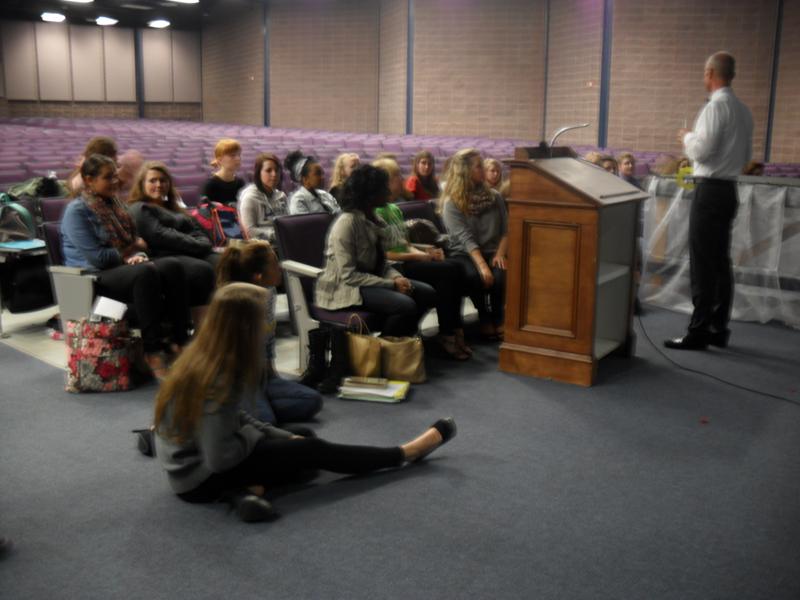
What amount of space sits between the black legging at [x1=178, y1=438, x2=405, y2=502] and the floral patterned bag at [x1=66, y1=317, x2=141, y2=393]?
4.16 ft

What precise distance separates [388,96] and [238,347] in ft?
51.2

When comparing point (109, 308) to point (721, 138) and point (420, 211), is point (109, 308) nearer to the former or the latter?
point (420, 211)

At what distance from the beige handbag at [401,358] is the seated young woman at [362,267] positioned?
15 cm

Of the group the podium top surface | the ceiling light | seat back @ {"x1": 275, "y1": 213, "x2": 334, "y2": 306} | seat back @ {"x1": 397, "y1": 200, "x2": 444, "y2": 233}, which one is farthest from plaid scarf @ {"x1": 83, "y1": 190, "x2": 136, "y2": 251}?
the ceiling light

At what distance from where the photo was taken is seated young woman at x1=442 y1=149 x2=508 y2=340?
457cm

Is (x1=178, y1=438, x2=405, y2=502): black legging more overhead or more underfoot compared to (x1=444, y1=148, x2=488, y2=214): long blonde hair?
A: more underfoot

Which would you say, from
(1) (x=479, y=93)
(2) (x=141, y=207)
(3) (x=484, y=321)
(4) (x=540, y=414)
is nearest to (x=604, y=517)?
(4) (x=540, y=414)

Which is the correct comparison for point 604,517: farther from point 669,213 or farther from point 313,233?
point 669,213

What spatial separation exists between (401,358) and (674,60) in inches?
404

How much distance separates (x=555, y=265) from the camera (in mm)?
3893

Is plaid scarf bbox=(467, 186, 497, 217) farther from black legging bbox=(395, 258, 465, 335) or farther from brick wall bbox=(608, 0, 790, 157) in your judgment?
brick wall bbox=(608, 0, 790, 157)

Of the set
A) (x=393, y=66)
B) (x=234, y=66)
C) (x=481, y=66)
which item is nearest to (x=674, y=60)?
(x=481, y=66)

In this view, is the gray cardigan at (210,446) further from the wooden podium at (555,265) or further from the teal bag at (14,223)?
the teal bag at (14,223)

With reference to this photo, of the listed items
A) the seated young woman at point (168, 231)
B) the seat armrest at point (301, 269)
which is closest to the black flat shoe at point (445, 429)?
the seat armrest at point (301, 269)
